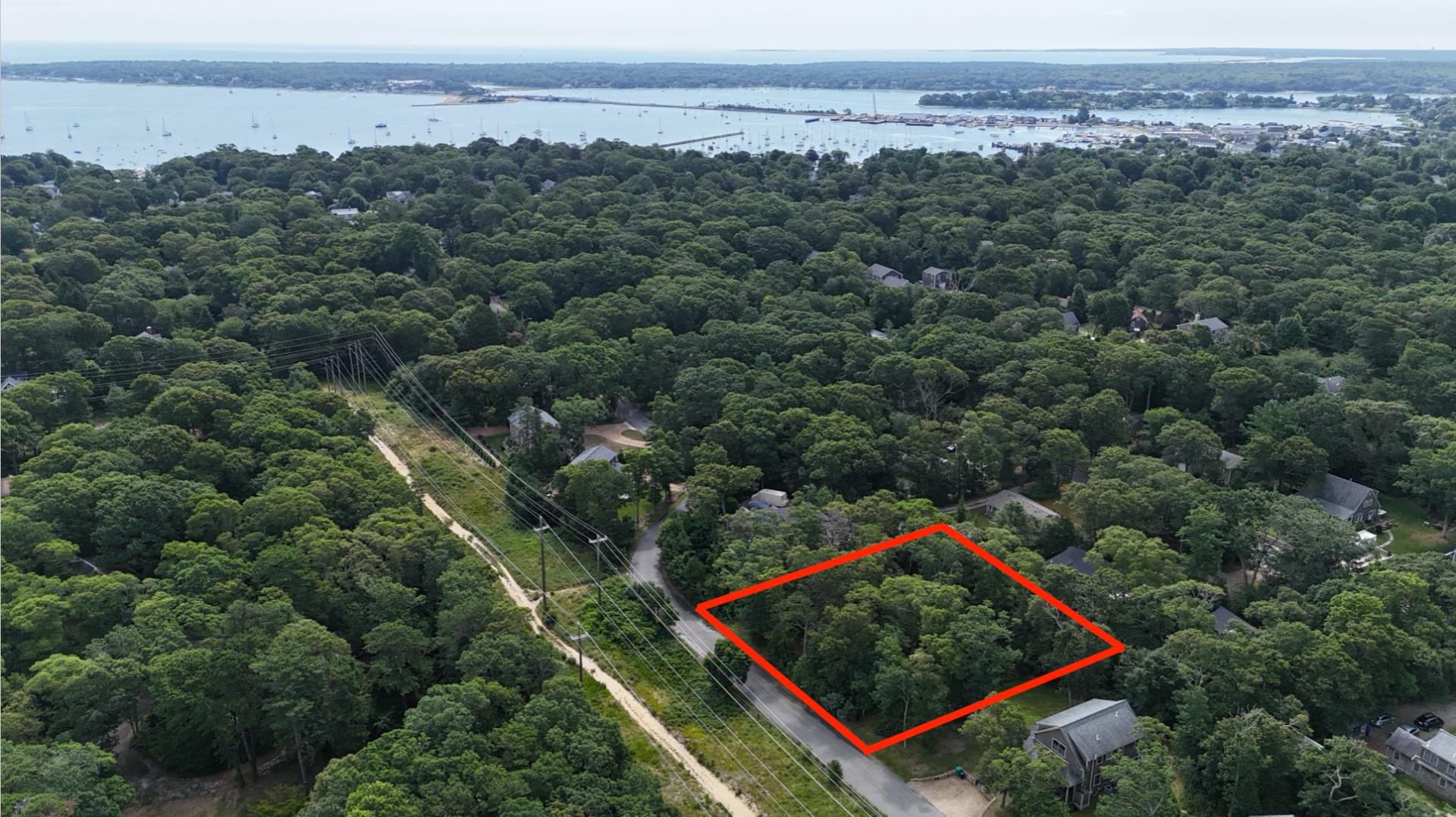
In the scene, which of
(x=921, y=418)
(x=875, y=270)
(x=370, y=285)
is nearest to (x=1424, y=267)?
(x=875, y=270)

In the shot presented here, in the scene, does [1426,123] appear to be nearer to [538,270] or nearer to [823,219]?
[823,219]

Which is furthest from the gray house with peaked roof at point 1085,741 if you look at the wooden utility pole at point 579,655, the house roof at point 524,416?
the house roof at point 524,416

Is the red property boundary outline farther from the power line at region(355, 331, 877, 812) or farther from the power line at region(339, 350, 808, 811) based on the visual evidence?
the power line at region(339, 350, 808, 811)

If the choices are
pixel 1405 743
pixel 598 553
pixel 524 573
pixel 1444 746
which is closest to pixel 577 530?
pixel 598 553

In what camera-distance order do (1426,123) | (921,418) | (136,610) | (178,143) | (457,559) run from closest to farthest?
(136,610) < (457,559) < (921,418) < (178,143) < (1426,123)

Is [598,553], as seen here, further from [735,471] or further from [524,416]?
[524,416]

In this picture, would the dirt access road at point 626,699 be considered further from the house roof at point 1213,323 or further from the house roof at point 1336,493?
the house roof at point 1213,323

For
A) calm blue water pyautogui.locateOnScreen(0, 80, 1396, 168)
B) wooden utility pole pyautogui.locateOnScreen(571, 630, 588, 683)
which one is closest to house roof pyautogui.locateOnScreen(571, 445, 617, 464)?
wooden utility pole pyautogui.locateOnScreen(571, 630, 588, 683)
